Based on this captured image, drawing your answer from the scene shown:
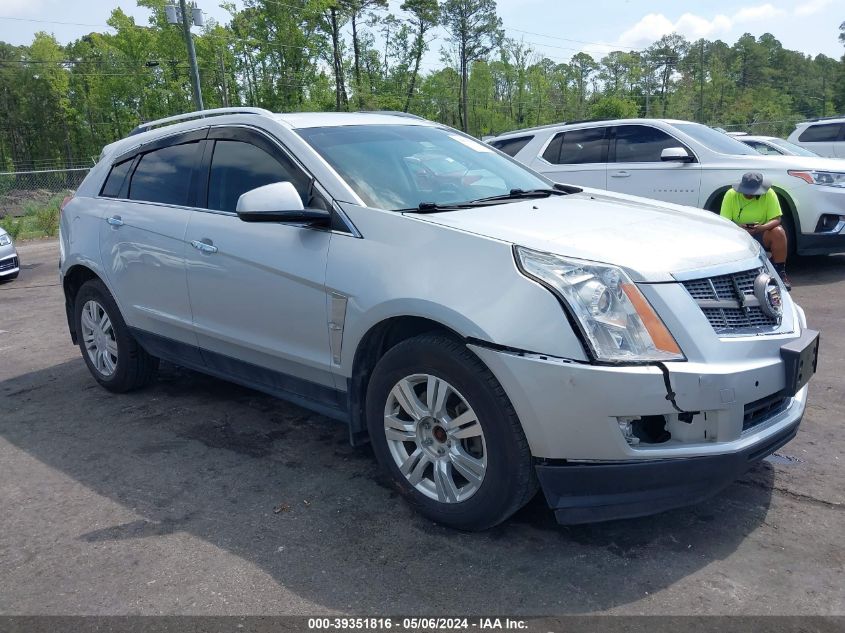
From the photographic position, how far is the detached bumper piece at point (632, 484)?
2707 mm

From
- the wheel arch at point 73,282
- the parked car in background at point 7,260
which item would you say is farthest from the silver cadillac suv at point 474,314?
the parked car in background at point 7,260

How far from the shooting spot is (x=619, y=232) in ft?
10.3

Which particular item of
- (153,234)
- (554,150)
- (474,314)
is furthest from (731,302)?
(554,150)

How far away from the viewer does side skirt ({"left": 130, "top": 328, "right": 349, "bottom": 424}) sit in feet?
12.1

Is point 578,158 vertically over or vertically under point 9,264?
over

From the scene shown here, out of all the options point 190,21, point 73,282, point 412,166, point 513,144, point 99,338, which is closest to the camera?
point 412,166

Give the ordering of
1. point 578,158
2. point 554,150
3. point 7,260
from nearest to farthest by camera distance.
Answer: point 578,158 → point 554,150 → point 7,260

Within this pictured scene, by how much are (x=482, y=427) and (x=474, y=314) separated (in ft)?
1.47

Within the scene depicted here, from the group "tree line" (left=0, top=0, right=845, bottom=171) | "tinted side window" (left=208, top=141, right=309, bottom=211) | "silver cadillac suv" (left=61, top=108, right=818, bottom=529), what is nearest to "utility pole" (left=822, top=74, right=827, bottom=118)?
"tree line" (left=0, top=0, right=845, bottom=171)

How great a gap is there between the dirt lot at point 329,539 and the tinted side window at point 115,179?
66.9 inches

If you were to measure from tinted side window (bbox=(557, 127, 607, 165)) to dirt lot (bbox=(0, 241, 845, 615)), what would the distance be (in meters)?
5.87

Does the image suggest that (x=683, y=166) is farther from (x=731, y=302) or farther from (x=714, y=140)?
(x=731, y=302)

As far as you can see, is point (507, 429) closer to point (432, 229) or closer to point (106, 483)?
point (432, 229)

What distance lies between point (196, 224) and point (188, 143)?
2.11ft
